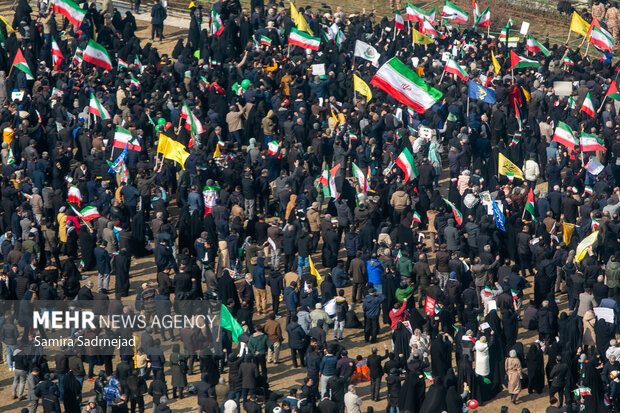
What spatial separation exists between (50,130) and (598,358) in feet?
53.8

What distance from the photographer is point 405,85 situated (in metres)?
33.5

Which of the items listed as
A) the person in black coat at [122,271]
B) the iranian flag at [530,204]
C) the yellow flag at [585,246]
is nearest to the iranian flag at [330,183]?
the iranian flag at [530,204]

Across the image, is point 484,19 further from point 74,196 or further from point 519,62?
point 74,196

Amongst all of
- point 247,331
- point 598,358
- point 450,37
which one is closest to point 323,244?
point 247,331

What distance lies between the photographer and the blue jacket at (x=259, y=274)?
96.0 ft

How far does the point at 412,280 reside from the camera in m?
29.6

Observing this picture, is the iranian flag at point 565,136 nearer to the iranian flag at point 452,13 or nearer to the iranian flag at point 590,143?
the iranian flag at point 590,143

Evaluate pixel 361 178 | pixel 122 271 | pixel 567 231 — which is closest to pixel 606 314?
pixel 567 231

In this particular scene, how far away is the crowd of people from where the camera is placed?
86.6 feet

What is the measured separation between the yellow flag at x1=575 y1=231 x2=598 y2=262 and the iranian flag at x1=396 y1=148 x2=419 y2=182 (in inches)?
200

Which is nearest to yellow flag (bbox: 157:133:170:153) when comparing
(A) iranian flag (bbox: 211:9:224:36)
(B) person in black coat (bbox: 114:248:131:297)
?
(B) person in black coat (bbox: 114:248:131:297)

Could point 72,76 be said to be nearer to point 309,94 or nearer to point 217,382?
point 309,94

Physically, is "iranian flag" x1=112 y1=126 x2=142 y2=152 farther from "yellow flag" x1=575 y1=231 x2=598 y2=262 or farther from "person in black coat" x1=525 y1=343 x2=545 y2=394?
"person in black coat" x1=525 y1=343 x2=545 y2=394

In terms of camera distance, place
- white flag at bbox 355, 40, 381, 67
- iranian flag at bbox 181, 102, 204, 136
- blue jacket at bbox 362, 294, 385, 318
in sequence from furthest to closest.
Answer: white flag at bbox 355, 40, 381, 67 → iranian flag at bbox 181, 102, 204, 136 → blue jacket at bbox 362, 294, 385, 318
